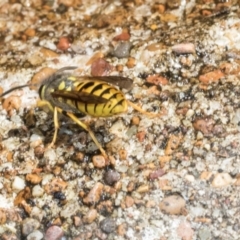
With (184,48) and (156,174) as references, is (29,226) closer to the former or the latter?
(156,174)

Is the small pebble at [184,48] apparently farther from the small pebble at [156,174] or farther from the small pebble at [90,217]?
the small pebble at [90,217]

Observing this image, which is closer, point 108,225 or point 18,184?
point 108,225

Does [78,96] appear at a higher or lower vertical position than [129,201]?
higher

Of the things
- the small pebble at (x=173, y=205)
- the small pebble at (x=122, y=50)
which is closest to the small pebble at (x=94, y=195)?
the small pebble at (x=173, y=205)

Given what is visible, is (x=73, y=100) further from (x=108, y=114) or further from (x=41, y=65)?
(x=41, y=65)

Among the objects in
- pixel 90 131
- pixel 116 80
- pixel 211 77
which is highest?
pixel 116 80

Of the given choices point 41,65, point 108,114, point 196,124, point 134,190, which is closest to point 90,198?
point 134,190

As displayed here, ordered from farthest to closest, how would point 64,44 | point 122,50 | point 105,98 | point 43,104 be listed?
point 64,44, point 122,50, point 43,104, point 105,98

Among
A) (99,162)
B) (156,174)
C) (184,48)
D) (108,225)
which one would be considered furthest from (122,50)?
(108,225)
